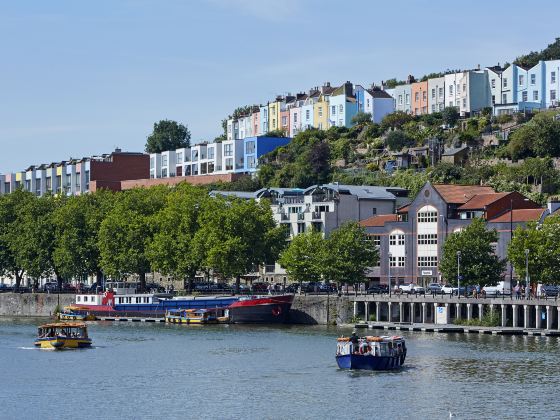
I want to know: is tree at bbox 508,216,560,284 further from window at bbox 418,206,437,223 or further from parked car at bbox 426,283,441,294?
window at bbox 418,206,437,223

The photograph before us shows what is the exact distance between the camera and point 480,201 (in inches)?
5468

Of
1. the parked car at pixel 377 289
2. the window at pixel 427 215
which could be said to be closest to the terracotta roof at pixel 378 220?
the window at pixel 427 215

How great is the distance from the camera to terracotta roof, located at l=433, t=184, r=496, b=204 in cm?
14075

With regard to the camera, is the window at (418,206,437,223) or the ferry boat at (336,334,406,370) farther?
the window at (418,206,437,223)

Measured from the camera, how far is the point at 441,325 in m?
119

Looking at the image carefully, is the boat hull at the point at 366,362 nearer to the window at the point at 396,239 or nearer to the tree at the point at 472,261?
the tree at the point at 472,261

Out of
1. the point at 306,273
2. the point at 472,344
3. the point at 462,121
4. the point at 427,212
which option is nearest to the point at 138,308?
the point at 306,273

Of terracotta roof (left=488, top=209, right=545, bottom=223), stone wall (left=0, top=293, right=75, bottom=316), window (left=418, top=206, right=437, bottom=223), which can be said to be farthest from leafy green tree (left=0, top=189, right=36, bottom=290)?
terracotta roof (left=488, top=209, right=545, bottom=223)

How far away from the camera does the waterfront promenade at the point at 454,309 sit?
377 feet

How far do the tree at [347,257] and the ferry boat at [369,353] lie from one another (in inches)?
1737

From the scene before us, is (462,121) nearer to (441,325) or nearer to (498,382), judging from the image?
(441,325)

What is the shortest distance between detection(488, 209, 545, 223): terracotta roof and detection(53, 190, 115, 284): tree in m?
53.1

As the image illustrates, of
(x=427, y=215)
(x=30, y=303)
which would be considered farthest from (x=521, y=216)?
(x=30, y=303)

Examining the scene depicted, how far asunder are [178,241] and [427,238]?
96.8 feet
